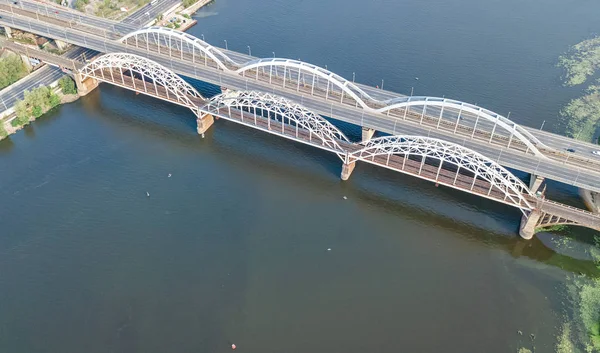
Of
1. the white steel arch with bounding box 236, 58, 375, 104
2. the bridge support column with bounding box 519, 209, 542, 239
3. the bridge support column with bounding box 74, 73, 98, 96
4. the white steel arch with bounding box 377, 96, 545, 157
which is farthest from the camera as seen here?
the bridge support column with bounding box 74, 73, 98, 96

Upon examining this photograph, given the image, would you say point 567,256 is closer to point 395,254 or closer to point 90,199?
point 395,254

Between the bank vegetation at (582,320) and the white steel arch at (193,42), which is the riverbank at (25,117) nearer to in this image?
the white steel arch at (193,42)

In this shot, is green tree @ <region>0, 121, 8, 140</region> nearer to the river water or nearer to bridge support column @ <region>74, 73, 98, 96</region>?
the river water

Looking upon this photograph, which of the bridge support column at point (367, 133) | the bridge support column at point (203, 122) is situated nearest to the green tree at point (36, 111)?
the bridge support column at point (203, 122)

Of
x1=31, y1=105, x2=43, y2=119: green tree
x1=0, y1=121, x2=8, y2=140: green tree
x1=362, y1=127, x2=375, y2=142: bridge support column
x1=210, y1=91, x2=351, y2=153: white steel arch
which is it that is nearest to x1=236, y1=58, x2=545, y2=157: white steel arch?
x1=362, y1=127, x2=375, y2=142: bridge support column

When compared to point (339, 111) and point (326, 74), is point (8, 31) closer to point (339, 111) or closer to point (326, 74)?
point (326, 74)

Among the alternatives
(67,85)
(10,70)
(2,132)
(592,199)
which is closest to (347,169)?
(592,199)
